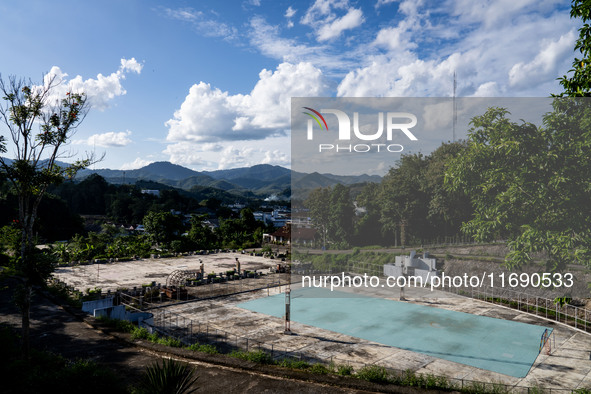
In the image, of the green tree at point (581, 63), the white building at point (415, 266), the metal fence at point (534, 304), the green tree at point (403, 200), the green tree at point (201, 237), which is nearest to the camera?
the green tree at point (581, 63)

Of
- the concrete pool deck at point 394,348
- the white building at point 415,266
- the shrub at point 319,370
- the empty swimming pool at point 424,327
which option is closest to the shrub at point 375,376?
the shrub at point 319,370

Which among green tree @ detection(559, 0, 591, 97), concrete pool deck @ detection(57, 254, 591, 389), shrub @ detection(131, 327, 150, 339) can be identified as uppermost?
green tree @ detection(559, 0, 591, 97)

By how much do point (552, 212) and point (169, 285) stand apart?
27210mm

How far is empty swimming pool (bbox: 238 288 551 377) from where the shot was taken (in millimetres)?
18516

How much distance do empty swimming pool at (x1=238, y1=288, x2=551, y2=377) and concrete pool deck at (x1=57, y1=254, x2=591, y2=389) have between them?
2.52 feet

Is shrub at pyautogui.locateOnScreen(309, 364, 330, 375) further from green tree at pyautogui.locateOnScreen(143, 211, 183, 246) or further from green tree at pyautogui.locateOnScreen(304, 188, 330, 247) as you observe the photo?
green tree at pyautogui.locateOnScreen(143, 211, 183, 246)

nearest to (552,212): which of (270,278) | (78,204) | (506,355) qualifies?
(506,355)

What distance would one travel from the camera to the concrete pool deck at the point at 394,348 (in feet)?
53.7

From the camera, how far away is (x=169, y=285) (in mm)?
31016

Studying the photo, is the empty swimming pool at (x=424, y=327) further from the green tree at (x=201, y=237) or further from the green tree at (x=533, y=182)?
the green tree at (x=201, y=237)

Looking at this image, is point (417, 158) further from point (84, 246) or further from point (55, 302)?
point (84, 246)

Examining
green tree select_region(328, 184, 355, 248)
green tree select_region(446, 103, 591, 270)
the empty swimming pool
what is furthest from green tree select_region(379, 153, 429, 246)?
the empty swimming pool

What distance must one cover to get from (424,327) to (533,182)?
10.4 meters

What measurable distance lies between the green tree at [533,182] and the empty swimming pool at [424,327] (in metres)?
4.55
